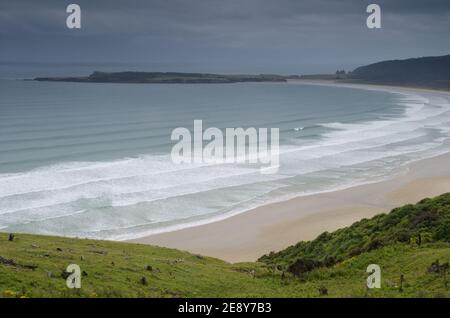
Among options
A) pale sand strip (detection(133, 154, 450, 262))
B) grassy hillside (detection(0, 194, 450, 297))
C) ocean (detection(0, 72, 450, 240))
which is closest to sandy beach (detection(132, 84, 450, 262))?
pale sand strip (detection(133, 154, 450, 262))

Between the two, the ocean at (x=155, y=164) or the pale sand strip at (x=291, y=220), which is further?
the ocean at (x=155, y=164)

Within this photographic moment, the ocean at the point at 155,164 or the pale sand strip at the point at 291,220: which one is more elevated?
the ocean at the point at 155,164

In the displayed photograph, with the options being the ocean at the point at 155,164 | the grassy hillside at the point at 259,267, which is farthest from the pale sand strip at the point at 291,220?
the grassy hillside at the point at 259,267

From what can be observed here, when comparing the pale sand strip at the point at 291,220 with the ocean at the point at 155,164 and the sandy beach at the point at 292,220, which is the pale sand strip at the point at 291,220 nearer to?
the sandy beach at the point at 292,220

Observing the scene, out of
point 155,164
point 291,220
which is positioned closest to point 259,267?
point 291,220

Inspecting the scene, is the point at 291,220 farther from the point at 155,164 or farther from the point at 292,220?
the point at 155,164

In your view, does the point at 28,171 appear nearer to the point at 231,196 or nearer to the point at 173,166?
the point at 173,166

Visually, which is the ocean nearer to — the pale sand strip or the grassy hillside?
the pale sand strip
